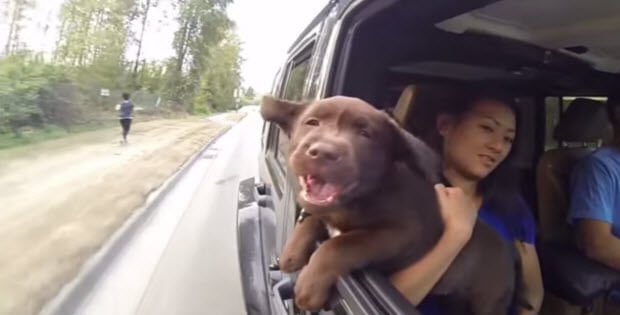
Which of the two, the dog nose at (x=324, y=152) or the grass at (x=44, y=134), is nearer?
the dog nose at (x=324, y=152)

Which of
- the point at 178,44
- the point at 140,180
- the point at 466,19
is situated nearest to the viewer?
the point at 466,19

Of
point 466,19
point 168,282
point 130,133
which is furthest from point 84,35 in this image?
point 466,19

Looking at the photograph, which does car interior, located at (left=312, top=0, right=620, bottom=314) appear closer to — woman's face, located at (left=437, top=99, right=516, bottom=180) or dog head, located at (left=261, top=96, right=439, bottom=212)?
woman's face, located at (left=437, top=99, right=516, bottom=180)

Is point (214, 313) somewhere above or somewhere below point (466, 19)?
below

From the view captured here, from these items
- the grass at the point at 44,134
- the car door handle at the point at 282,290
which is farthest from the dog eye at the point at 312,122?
the grass at the point at 44,134

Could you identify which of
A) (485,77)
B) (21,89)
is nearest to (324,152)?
(485,77)

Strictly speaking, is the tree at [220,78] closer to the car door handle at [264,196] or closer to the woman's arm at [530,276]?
the car door handle at [264,196]

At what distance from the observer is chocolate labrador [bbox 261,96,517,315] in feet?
3.92

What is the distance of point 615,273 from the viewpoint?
2.10 metres

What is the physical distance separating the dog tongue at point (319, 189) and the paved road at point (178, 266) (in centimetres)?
99

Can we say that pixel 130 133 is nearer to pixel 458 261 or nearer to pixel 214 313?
pixel 214 313

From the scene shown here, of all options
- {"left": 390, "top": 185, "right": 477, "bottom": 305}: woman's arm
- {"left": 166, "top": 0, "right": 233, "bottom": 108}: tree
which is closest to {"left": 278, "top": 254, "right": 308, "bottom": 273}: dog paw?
{"left": 390, "top": 185, "right": 477, "bottom": 305}: woman's arm

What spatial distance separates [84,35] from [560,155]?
16676 mm

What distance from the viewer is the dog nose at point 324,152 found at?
3.77 ft
